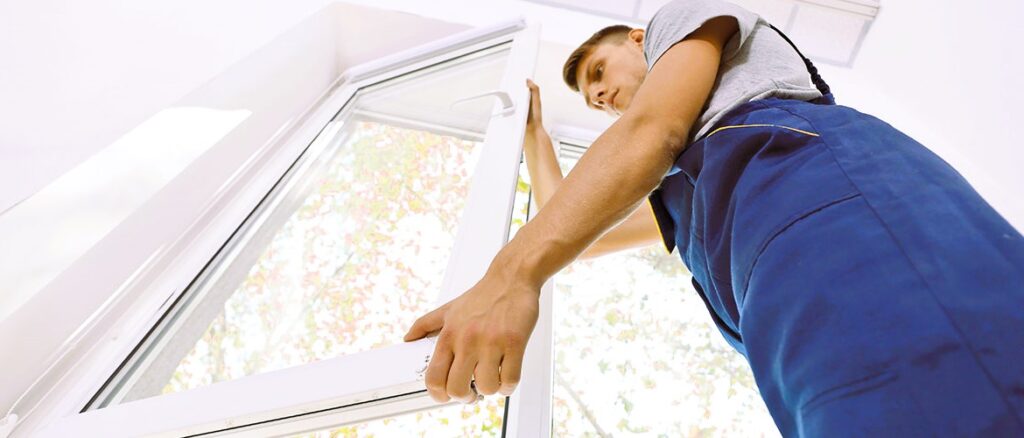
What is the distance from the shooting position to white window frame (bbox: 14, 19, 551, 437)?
2.51 feet

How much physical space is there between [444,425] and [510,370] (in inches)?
26.9

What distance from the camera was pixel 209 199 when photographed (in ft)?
4.81

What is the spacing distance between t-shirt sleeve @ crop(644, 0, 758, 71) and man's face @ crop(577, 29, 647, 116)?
29 centimetres

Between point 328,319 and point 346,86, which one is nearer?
point 328,319

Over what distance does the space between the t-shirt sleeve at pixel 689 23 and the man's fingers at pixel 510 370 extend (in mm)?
490

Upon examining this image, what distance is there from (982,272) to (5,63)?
4.75 ft

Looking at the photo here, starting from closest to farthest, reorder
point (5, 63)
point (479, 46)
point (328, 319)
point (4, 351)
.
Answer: point (4, 351)
point (5, 63)
point (328, 319)
point (479, 46)

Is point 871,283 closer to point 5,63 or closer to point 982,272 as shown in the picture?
point 982,272

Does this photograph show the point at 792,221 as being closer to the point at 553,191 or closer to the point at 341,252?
the point at 553,191

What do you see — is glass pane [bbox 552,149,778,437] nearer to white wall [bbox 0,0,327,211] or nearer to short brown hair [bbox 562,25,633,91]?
short brown hair [bbox 562,25,633,91]

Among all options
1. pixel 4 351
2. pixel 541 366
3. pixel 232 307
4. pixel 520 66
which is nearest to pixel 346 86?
pixel 520 66

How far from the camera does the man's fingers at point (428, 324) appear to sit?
71 centimetres

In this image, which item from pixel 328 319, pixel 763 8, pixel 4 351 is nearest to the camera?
pixel 4 351

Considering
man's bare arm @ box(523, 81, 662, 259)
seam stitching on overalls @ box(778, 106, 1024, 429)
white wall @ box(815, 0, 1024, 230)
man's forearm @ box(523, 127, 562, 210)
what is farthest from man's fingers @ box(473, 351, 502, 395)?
white wall @ box(815, 0, 1024, 230)
